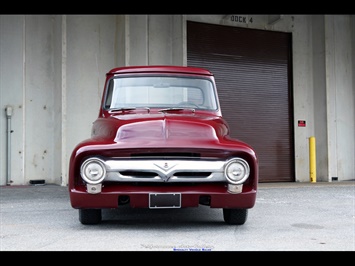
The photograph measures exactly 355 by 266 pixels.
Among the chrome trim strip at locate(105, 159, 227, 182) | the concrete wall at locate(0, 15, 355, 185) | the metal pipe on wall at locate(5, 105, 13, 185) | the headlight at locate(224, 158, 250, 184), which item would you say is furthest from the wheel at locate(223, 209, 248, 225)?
the metal pipe on wall at locate(5, 105, 13, 185)

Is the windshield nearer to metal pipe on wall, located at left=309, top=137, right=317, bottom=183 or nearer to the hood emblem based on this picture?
the hood emblem

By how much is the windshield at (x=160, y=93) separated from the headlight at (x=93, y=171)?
1.27 meters

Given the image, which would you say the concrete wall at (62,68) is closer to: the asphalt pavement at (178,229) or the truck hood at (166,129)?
the asphalt pavement at (178,229)

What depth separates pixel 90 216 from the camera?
446 centimetres

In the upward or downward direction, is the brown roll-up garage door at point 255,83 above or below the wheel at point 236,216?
above

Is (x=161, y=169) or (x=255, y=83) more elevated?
(x=255, y=83)

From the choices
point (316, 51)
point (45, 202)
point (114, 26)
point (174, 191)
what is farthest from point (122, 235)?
point (316, 51)

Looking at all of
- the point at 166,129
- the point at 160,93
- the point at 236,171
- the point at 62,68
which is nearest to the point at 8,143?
the point at 62,68

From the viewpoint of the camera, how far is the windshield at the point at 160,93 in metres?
5.26

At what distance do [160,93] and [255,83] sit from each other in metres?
6.98

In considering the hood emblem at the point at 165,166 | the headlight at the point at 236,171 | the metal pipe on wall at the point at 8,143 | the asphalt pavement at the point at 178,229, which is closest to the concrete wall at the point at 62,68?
the metal pipe on wall at the point at 8,143

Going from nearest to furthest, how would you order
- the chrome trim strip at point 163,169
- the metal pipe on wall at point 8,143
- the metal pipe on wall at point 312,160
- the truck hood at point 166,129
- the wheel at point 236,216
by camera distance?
1. the chrome trim strip at point 163,169
2. the truck hood at point 166,129
3. the wheel at point 236,216
4. the metal pipe on wall at point 8,143
5. the metal pipe on wall at point 312,160

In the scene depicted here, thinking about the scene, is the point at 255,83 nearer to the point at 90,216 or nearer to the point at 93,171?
the point at 90,216

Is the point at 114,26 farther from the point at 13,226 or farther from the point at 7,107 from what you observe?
the point at 13,226
